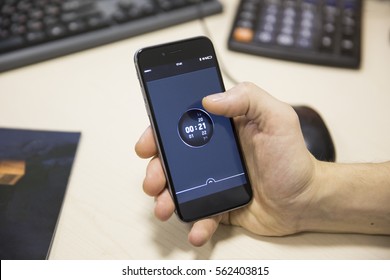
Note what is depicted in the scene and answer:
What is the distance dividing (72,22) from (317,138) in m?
0.39

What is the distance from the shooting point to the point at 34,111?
1.69 feet

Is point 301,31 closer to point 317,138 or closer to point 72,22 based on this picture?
point 317,138

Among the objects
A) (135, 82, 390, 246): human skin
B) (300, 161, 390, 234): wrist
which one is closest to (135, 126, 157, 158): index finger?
(135, 82, 390, 246): human skin

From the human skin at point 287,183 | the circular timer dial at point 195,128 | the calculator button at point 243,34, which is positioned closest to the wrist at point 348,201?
the human skin at point 287,183

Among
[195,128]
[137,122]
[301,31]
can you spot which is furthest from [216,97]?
[301,31]

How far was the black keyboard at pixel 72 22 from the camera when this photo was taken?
555 millimetres

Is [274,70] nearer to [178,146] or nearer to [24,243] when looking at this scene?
[178,146]

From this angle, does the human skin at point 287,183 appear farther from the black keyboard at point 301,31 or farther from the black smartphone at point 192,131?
the black keyboard at point 301,31

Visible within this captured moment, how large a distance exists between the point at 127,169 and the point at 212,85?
143mm

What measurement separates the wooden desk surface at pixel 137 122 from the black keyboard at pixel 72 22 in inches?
0.6

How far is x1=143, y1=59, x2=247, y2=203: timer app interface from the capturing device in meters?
0.41

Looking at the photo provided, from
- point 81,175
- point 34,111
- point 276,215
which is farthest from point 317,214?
point 34,111

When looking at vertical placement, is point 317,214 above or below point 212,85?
below

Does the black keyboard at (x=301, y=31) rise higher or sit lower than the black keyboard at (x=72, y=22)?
lower
